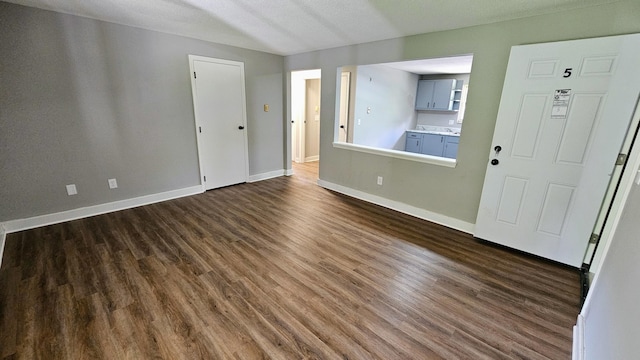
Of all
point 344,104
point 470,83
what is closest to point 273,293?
point 470,83

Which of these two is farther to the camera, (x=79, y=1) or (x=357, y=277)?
(x=79, y=1)

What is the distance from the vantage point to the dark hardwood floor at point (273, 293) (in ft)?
5.33

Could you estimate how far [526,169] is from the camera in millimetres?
2582

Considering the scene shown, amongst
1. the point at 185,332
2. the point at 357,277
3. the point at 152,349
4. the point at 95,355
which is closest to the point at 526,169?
the point at 357,277

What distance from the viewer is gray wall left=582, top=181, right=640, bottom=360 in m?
1.04

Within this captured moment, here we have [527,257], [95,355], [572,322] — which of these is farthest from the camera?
[527,257]

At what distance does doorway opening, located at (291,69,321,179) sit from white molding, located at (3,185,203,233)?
9.64 feet

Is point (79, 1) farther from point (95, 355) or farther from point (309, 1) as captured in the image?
point (95, 355)

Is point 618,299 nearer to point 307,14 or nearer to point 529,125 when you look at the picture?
point 529,125

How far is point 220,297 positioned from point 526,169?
3030mm

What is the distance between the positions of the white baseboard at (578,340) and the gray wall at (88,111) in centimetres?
454

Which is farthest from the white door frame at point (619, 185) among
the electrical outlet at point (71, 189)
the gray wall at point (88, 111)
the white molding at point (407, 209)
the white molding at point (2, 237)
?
the electrical outlet at point (71, 189)

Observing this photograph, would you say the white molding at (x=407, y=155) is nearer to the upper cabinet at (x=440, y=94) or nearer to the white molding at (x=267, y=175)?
the white molding at (x=267, y=175)

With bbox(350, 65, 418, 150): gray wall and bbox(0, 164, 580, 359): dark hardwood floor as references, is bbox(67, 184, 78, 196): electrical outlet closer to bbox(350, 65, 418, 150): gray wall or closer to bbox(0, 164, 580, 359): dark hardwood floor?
bbox(0, 164, 580, 359): dark hardwood floor
